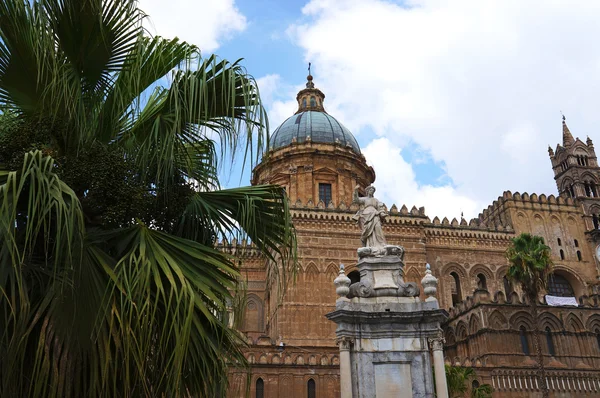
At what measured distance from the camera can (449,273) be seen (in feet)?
116

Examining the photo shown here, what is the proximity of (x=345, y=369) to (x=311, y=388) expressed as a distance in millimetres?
14068

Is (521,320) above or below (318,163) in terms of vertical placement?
below

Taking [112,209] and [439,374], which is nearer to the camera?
[112,209]

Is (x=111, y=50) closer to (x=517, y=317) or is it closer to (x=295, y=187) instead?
(x=517, y=317)

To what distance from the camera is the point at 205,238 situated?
6480mm

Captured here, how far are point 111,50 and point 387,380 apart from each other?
7.83 m

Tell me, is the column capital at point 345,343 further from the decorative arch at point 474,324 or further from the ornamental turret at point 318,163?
the ornamental turret at point 318,163

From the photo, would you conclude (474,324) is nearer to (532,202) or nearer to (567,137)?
(532,202)

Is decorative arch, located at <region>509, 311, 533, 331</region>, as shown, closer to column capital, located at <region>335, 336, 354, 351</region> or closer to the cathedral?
the cathedral

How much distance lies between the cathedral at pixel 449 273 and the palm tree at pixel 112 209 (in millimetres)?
15663

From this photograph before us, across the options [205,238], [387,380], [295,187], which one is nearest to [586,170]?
[295,187]

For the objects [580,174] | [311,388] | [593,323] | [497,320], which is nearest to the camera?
[311,388]

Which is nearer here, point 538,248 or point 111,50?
point 111,50

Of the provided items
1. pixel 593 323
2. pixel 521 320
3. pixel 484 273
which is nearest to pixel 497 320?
pixel 521 320
